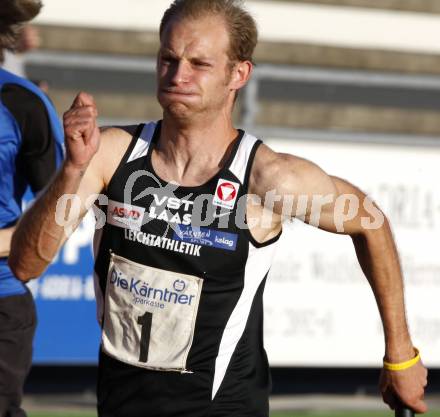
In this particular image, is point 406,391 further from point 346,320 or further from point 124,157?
point 346,320

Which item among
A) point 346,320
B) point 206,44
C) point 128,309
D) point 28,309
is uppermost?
point 206,44

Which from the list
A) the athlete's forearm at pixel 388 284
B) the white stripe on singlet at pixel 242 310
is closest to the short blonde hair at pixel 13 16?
the white stripe on singlet at pixel 242 310

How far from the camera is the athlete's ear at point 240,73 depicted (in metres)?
3.60

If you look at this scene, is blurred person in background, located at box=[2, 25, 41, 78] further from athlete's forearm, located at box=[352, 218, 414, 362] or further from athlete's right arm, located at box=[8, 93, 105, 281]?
athlete's forearm, located at box=[352, 218, 414, 362]

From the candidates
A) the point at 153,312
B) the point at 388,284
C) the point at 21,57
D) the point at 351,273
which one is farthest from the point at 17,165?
the point at 351,273

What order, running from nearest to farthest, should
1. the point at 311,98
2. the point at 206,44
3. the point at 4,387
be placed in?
the point at 206,44 → the point at 4,387 → the point at 311,98

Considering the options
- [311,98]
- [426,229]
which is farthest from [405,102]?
[426,229]

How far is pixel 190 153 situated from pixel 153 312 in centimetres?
53

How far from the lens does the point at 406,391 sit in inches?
146

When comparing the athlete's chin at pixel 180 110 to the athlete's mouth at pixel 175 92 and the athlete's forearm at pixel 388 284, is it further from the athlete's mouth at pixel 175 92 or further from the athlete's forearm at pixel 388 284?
the athlete's forearm at pixel 388 284

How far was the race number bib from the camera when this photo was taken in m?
3.49

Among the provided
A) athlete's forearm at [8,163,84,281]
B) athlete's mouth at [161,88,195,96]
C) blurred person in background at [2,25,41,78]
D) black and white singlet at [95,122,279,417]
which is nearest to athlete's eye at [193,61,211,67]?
athlete's mouth at [161,88,195,96]

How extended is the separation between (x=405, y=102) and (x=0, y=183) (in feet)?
29.2

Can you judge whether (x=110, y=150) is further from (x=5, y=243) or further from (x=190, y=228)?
(x=5, y=243)
